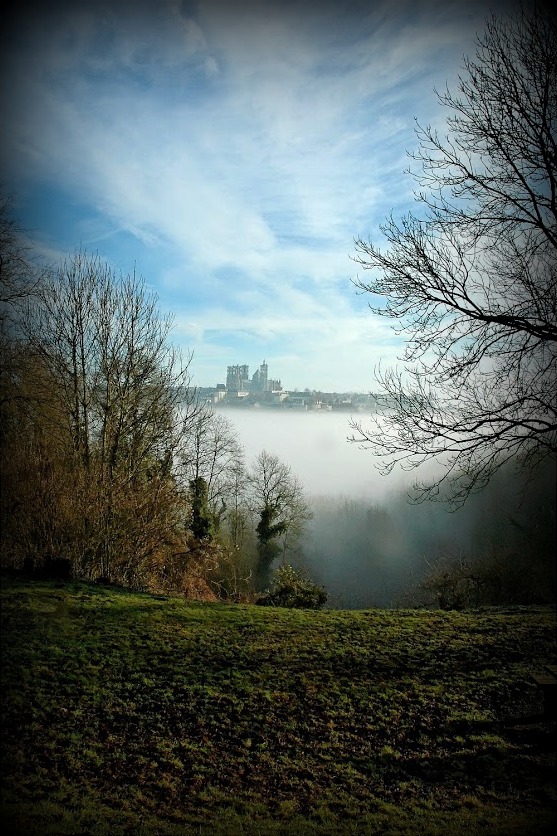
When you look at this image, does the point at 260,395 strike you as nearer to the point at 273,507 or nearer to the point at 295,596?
the point at 295,596

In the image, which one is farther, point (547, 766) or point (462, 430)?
point (462, 430)

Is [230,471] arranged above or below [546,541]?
below

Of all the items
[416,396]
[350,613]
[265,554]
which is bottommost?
[265,554]

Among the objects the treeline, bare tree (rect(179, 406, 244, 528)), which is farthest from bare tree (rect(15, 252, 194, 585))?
bare tree (rect(179, 406, 244, 528))

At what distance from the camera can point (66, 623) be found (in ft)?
18.2

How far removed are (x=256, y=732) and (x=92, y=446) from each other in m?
8.76

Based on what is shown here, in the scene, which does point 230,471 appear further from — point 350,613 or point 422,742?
point 422,742

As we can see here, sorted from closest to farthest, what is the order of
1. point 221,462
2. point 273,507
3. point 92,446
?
point 92,446 → point 221,462 → point 273,507

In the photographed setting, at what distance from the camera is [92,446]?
11586mm

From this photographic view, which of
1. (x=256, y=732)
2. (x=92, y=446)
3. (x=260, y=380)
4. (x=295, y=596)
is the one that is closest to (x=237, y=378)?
(x=260, y=380)

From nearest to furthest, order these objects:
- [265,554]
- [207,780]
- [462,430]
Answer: [207,780], [462,430], [265,554]

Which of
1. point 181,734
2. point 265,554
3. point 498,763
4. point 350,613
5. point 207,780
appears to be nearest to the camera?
point 207,780

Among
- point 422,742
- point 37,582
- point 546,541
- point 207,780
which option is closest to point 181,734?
point 207,780

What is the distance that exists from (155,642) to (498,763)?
14.4 ft
